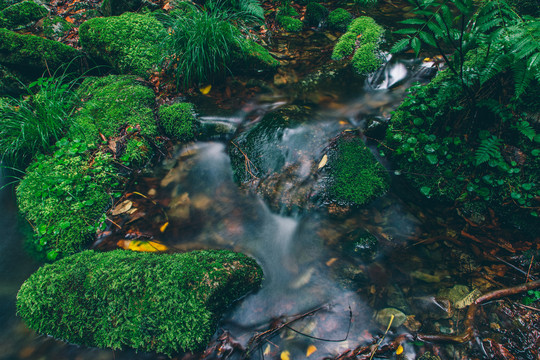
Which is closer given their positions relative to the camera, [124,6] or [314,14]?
[124,6]

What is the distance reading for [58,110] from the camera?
12.4 feet

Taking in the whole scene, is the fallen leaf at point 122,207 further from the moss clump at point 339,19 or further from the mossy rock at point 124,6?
the moss clump at point 339,19

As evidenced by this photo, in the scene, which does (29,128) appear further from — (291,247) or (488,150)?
(488,150)

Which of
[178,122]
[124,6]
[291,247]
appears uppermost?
[124,6]

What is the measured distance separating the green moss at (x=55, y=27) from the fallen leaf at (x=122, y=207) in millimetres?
4057

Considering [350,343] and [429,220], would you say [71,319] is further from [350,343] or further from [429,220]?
[429,220]

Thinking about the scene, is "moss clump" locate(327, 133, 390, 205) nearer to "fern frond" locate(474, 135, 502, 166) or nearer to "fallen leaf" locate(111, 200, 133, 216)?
"fern frond" locate(474, 135, 502, 166)

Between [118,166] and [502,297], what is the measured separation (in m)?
4.49

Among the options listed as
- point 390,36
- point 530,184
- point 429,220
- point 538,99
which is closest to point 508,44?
point 538,99

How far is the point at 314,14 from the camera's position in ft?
18.9

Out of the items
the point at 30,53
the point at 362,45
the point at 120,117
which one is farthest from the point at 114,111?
the point at 362,45

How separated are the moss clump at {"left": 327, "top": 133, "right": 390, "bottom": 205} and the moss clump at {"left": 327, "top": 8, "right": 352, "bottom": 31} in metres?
3.25

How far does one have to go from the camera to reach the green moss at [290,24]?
574 centimetres

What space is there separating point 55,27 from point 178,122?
11.8 feet
